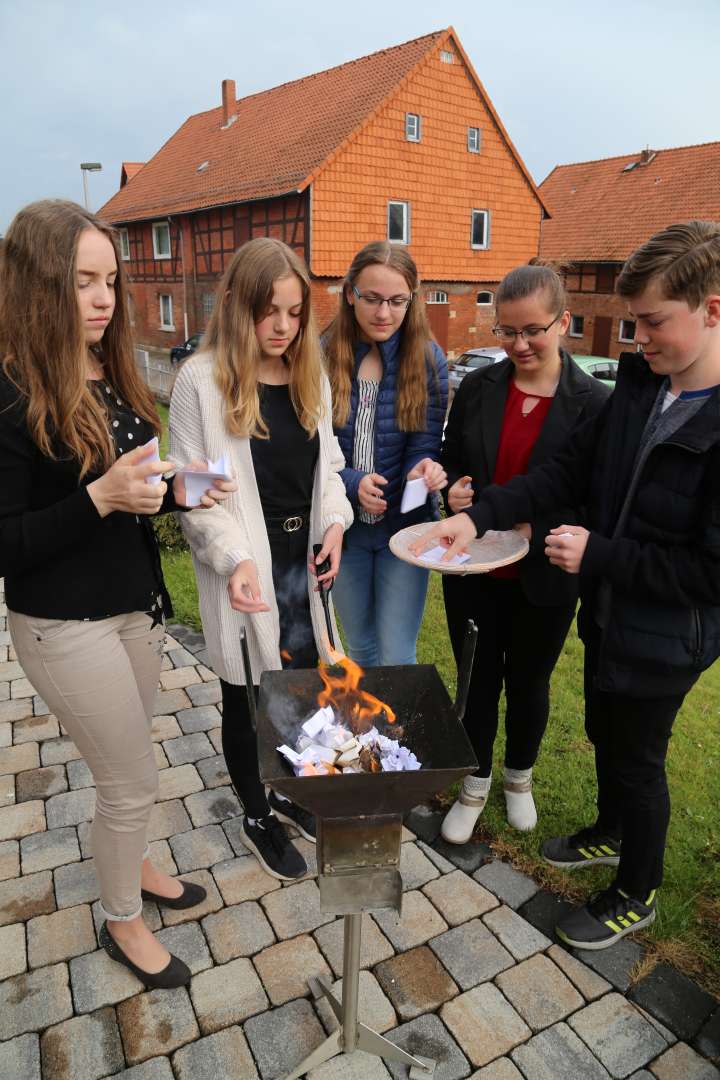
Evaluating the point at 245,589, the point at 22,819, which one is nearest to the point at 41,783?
the point at 22,819

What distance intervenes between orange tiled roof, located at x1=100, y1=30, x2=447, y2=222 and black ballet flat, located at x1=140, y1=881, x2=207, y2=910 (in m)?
18.7

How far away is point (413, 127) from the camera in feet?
64.8

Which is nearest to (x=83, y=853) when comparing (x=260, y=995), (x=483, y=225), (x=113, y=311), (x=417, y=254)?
(x=260, y=995)

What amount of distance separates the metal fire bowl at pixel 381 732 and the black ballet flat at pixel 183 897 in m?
1.02

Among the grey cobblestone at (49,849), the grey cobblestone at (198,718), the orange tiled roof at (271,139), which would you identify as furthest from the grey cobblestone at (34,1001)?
the orange tiled roof at (271,139)

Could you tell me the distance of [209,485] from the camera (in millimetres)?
2041

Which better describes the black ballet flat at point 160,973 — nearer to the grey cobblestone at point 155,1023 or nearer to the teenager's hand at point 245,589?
the grey cobblestone at point 155,1023

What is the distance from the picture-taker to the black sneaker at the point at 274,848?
2787mm

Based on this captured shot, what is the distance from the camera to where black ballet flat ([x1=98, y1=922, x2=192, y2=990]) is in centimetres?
232

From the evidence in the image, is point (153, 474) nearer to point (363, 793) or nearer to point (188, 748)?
point (363, 793)

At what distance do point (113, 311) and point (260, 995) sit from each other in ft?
7.17

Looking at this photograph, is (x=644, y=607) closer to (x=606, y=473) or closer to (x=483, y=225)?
(x=606, y=473)

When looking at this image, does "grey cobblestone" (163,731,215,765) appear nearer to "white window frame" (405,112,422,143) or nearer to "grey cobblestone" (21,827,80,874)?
"grey cobblestone" (21,827,80,874)

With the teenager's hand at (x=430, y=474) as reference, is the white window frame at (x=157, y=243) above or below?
above
